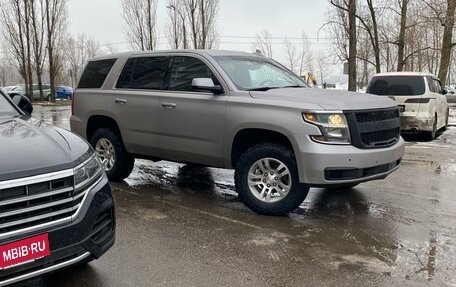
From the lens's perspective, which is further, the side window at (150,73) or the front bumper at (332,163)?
the side window at (150,73)

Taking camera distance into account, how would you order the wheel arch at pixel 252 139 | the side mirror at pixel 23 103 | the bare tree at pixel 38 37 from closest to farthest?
the side mirror at pixel 23 103 < the wheel arch at pixel 252 139 < the bare tree at pixel 38 37

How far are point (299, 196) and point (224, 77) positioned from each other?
5.50 ft

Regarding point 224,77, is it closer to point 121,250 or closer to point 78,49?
point 121,250

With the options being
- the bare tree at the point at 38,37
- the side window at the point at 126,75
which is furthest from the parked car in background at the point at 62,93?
the side window at the point at 126,75

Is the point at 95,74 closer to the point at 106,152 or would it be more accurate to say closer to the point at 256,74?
the point at 106,152

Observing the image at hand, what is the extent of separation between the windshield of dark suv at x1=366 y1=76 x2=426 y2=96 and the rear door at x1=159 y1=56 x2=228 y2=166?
22.6ft

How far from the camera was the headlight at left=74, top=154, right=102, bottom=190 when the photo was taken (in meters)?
2.91

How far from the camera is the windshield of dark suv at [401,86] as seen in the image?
36.2 feet

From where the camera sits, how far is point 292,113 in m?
4.68

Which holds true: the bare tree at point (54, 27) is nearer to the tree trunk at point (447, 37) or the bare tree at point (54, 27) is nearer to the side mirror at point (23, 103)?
the tree trunk at point (447, 37)

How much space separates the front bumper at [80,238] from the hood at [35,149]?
0.29 meters

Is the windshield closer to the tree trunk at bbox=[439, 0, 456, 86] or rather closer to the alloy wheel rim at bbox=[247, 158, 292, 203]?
the alloy wheel rim at bbox=[247, 158, 292, 203]

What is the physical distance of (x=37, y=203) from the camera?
8.77ft

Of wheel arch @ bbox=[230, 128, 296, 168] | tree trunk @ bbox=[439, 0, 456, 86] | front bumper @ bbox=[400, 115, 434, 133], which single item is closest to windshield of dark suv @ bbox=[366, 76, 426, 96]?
front bumper @ bbox=[400, 115, 434, 133]
